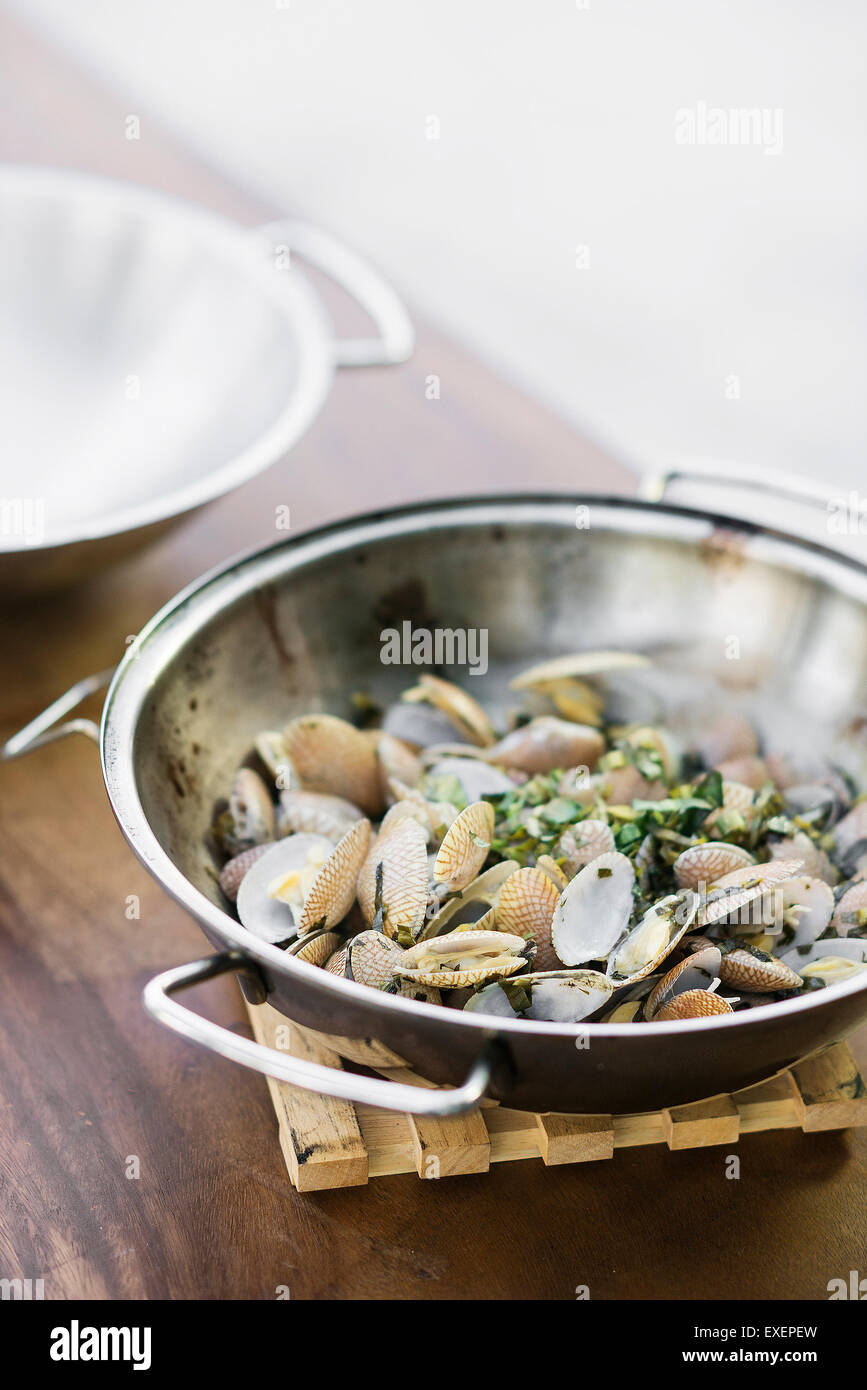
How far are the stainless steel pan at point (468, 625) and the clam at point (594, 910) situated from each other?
8 centimetres

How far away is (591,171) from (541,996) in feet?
8.97

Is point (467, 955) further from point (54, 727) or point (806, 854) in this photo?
point (54, 727)

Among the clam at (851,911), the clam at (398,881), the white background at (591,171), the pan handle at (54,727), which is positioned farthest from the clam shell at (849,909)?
the white background at (591,171)

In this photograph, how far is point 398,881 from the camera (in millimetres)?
638

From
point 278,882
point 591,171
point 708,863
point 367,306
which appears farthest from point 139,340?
point 591,171

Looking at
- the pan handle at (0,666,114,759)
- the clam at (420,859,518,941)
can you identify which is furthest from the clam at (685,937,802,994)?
the pan handle at (0,666,114,759)

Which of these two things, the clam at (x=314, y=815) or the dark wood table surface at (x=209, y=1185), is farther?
the clam at (x=314, y=815)

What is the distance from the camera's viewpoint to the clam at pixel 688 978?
0.59 meters

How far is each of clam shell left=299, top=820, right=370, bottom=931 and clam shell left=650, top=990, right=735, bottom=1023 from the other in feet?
0.58

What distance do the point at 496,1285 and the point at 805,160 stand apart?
2836 mm

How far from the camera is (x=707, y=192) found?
9.39ft

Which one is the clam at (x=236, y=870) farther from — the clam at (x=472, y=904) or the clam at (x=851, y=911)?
the clam at (x=851, y=911)

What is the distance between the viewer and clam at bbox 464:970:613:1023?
0.58m
